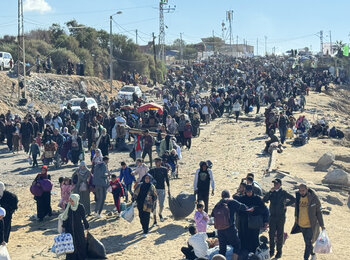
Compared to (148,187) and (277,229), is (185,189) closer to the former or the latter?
(148,187)

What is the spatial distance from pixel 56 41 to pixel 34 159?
39176 mm

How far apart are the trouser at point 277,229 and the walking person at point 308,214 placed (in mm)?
282

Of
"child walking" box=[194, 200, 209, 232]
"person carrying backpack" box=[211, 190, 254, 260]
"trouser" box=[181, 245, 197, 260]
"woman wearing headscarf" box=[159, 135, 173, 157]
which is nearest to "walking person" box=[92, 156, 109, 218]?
"child walking" box=[194, 200, 209, 232]

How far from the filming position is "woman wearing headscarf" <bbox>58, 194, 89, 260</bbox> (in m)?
9.48

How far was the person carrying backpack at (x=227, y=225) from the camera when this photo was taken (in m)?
9.37

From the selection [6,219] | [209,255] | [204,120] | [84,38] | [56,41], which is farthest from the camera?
[84,38]

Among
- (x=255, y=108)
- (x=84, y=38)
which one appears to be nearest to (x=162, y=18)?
(x=84, y=38)

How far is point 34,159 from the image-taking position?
19969 mm

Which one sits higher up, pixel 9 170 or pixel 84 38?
pixel 84 38

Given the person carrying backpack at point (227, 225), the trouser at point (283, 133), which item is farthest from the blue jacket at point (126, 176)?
the trouser at point (283, 133)

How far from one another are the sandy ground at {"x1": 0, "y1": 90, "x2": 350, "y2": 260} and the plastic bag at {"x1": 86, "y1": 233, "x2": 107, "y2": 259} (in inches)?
14.2

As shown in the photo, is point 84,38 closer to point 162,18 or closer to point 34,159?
point 162,18

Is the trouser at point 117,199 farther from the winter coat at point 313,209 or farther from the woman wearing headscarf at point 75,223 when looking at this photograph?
the winter coat at point 313,209

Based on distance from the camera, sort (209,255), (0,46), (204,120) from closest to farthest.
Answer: (209,255)
(204,120)
(0,46)
